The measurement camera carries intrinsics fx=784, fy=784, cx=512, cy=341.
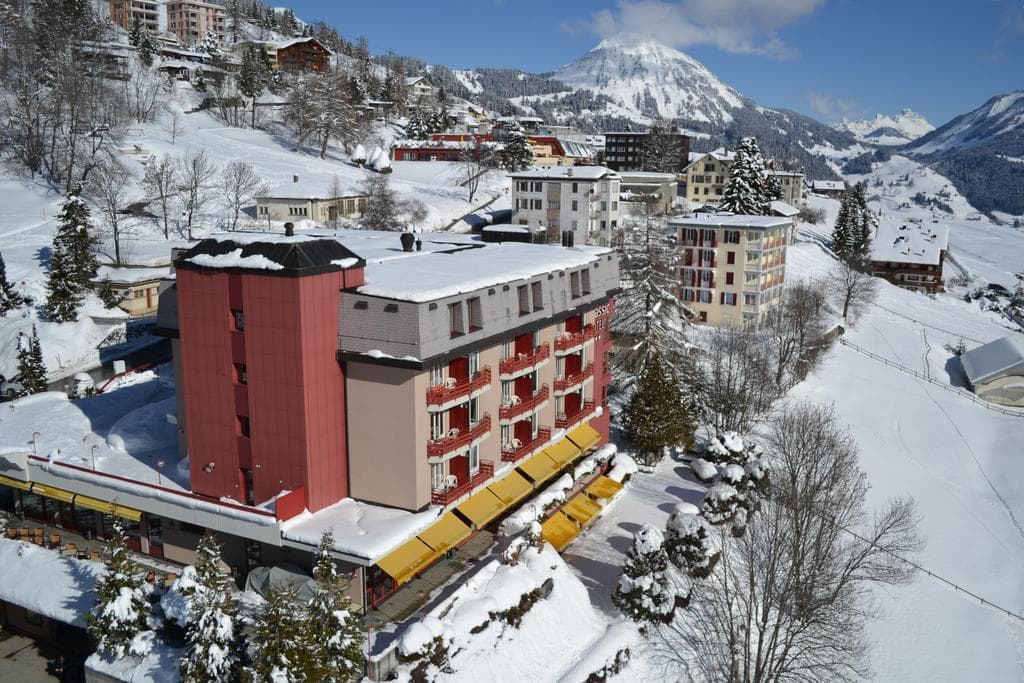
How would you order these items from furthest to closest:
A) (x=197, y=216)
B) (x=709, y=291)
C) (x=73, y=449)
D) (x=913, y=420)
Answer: (x=197, y=216) → (x=709, y=291) → (x=913, y=420) → (x=73, y=449)

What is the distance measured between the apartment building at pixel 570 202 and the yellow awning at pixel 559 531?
50250mm

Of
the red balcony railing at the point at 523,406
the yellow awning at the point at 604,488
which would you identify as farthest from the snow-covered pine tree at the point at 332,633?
the yellow awning at the point at 604,488

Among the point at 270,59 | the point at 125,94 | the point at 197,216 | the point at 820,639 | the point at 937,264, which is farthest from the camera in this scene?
the point at 270,59

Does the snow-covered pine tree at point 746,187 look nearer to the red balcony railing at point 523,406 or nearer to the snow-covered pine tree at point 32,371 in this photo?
the red balcony railing at point 523,406

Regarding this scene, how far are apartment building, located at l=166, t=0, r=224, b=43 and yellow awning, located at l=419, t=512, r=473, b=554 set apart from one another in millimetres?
174544

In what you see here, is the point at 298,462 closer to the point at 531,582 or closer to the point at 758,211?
the point at 531,582

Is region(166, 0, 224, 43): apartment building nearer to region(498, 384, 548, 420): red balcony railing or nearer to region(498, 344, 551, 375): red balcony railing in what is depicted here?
region(498, 344, 551, 375): red balcony railing

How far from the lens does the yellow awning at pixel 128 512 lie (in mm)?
28656

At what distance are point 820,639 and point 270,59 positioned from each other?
471 ft

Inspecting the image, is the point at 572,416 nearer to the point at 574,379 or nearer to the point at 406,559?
the point at 574,379

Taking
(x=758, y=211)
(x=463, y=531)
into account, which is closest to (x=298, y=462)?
(x=463, y=531)

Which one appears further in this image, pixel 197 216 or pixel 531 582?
pixel 197 216

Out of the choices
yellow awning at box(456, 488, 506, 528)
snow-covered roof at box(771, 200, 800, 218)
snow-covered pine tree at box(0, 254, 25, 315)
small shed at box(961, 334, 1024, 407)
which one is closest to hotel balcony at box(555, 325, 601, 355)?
yellow awning at box(456, 488, 506, 528)

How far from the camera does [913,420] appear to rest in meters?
58.6
